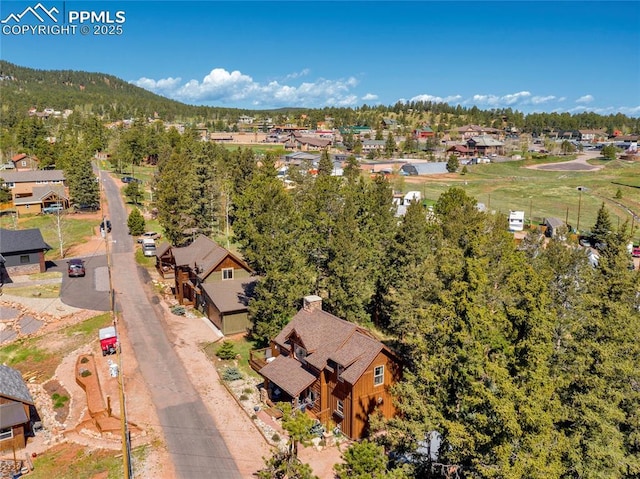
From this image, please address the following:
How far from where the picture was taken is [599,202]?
117 meters

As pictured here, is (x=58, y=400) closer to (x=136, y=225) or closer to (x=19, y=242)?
(x=19, y=242)

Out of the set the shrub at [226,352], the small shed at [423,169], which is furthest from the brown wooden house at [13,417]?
the small shed at [423,169]

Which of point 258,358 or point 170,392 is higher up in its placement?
point 258,358

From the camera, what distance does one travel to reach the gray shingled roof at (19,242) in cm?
5822

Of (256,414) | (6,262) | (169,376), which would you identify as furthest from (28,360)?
(6,262)

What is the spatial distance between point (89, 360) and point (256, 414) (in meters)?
15.7

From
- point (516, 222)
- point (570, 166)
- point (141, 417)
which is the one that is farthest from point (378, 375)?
point (570, 166)

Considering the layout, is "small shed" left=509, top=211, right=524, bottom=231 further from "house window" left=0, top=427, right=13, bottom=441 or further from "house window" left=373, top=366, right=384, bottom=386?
"house window" left=0, top=427, right=13, bottom=441

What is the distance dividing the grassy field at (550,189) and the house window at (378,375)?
244ft

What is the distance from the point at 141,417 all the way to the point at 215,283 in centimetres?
1856

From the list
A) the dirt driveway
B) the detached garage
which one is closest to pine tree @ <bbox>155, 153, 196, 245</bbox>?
the detached garage

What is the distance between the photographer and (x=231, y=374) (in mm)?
37188

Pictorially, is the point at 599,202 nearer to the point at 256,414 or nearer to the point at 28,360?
the point at 256,414

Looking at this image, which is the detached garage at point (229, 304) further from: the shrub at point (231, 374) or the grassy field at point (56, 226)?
the grassy field at point (56, 226)
